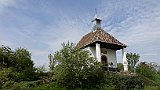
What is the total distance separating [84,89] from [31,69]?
6042mm

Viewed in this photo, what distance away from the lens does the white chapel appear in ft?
103

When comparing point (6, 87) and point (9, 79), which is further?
point (9, 79)

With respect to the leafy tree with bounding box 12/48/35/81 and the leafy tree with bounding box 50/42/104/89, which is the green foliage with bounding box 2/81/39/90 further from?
the leafy tree with bounding box 50/42/104/89

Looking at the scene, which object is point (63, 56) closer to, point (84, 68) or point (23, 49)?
point (84, 68)

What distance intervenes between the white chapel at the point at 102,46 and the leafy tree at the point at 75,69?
547 centimetres

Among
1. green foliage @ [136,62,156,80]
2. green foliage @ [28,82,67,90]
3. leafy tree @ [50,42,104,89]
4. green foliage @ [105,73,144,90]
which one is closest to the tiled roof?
green foliage @ [136,62,156,80]

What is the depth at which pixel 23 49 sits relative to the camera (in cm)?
2805

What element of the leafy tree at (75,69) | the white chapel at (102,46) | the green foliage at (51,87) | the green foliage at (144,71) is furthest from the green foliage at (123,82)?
the green foliage at (144,71)

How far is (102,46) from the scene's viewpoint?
3322cm

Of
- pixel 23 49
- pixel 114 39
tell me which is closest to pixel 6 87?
pixel 23 49

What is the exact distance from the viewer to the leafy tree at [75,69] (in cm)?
2431

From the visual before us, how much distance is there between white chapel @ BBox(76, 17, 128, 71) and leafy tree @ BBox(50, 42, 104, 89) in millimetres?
5469

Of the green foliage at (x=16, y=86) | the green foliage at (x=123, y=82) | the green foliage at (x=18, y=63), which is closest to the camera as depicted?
the green foliage at (x=16, y=86)

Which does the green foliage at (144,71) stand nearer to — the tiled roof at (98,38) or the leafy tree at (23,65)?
the tiled roof at (98,38)
